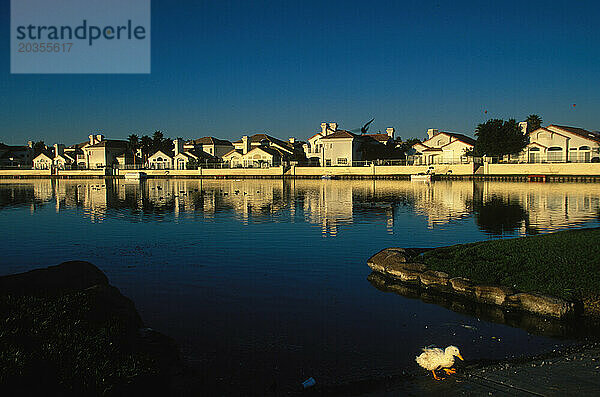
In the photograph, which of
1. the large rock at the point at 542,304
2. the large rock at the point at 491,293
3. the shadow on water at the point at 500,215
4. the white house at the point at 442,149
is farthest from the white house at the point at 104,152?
the large rock at the point at 542,304

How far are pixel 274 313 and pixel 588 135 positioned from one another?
96108 mm

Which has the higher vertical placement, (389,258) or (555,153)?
(555,153)

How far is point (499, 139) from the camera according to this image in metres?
93.2

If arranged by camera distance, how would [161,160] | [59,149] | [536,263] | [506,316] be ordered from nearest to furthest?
1. [506,316]
2. [536,263]
3. [161,160]
4. [59,149]

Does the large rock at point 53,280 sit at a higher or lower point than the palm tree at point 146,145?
lower

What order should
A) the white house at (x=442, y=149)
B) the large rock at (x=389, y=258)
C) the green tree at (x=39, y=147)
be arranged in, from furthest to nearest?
the green tree at (x=39, y=147)
the white house at (x=442, y=149)
the large rock at (x=389, y=258)

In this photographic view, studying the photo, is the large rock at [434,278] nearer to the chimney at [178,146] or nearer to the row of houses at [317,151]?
the row of houses at [317,151]

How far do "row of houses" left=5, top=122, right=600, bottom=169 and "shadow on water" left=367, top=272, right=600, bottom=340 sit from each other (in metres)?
86.1

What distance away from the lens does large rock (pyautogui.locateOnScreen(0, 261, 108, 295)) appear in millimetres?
10937

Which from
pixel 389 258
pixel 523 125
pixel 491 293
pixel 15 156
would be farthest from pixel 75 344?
pixel 15 156

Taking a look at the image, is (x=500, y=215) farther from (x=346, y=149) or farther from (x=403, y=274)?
(x=346, y=149)

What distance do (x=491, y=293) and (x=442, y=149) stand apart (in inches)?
3976

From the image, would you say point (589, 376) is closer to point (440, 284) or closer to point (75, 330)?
point (440, 284)

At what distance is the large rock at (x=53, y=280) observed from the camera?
10.9m
